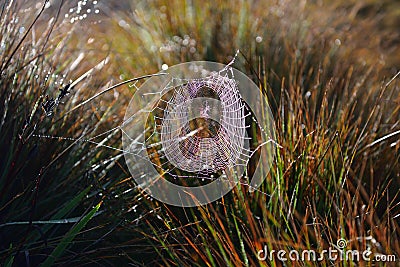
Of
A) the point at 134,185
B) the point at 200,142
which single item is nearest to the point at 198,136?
the point at 200,142

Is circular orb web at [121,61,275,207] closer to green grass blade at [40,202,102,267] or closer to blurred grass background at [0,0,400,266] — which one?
blurred grass background at [0,0,400,266]

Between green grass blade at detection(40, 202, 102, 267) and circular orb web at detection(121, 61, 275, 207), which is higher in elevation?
circular orb web at detection(121, 61, 275, 207)

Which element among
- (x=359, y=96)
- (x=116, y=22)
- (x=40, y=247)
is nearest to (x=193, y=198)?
(x=40, y=247)

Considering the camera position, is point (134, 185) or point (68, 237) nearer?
point (68, 237)

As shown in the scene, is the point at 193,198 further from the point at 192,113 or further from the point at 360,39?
the point at 360,39

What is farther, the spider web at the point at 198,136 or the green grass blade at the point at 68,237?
the spider web at the point at 198,136

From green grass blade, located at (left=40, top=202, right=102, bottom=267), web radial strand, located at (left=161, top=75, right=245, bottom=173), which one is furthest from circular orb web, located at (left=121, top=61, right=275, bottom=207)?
green grass blade, located at (left=40, top=202, right=102, bottom=267)

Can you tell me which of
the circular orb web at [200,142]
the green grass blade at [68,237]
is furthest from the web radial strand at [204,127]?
the green grass blade at [68,237]

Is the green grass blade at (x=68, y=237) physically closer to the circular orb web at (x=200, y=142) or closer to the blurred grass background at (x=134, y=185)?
the blurred grass background at (x=134, y=185)

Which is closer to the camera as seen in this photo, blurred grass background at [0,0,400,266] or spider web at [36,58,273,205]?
blurred grass background at [0,0,400,266]

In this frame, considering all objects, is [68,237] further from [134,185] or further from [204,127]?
Answer: [204,127]

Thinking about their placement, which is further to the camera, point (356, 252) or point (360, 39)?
point (360, 39)
